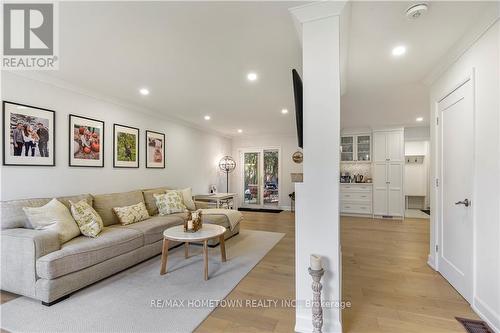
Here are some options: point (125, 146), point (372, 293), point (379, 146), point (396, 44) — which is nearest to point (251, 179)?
point (379, 146)

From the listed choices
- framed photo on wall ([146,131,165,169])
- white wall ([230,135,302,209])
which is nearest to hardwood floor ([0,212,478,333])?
framed photo on wall ([146,131,165,169])

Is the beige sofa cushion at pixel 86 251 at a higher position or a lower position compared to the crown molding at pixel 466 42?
lower

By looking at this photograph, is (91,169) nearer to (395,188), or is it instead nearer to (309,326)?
(309,326)

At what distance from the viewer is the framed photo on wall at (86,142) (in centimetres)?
325

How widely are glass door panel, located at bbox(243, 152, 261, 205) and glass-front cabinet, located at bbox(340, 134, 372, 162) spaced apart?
2648 millimetres

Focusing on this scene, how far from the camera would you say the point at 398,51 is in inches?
91.7

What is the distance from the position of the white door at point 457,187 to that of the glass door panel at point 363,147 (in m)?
3.57

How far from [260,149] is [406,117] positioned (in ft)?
13.0

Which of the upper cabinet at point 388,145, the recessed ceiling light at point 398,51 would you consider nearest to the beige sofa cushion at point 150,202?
the recessed ceiling light at point 398,51

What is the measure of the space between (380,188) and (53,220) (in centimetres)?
637

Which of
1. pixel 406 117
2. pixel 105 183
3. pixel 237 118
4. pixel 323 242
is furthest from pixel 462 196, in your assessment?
pixel 105 183

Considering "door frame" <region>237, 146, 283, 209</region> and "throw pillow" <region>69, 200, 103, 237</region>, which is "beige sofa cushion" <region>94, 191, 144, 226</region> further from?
"door frame" <region>237, 146, 283, 209</region>

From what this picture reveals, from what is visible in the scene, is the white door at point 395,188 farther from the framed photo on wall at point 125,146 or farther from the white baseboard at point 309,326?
the framed photo on wall at point 125,146

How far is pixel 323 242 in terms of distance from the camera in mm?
1647
